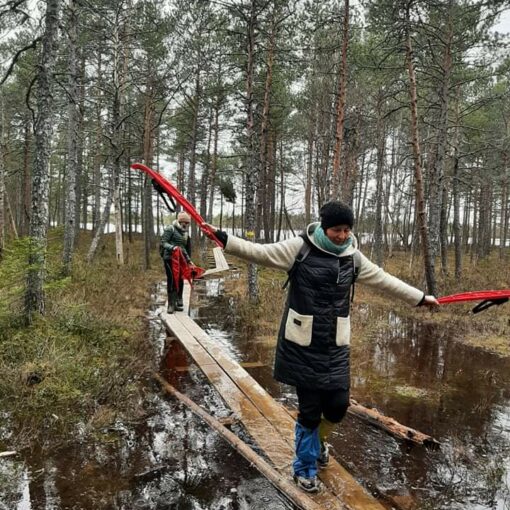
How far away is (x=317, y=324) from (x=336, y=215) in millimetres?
871

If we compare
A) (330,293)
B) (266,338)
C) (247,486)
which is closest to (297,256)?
(330,293)

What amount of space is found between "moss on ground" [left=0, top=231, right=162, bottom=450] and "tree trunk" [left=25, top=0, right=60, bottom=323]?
0.23m

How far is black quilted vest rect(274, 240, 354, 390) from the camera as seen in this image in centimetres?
356

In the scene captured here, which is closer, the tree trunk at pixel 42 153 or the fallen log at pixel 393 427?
the fallen log at pixel 393 427

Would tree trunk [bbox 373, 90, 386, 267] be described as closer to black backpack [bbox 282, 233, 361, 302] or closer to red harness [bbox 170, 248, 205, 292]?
red harness [bbox 170, 248, 205, 292]

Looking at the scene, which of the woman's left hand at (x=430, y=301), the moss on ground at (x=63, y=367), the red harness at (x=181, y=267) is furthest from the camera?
the red harness at (x=181, y=267)

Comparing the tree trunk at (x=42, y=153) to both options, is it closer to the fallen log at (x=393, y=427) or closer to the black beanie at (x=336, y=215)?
the fallen log at (x=393, y=427)

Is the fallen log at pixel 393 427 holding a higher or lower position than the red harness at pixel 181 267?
lower

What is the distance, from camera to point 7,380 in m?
5.35


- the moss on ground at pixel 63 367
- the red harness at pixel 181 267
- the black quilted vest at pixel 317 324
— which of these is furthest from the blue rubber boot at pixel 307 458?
the red harness at pixel 181 267

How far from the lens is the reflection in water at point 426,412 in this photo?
13.3ft

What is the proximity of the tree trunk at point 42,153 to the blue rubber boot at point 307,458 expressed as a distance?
5394mm

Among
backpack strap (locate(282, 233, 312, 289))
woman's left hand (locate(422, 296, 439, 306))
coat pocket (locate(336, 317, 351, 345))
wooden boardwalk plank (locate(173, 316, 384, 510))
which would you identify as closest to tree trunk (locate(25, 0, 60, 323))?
wooden boardwalk plank (locate(173, 316, 384, 510))

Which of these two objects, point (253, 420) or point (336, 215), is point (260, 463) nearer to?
point (253, 420)
